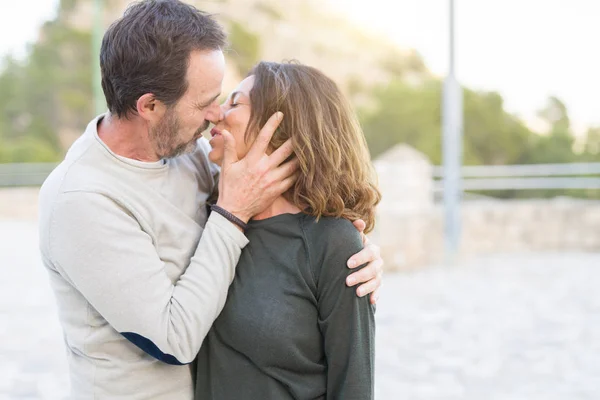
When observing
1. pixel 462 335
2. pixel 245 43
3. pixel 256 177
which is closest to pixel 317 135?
pixel 256 177

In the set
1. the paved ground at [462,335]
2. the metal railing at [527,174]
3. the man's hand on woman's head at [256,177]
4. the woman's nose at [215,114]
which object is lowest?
the paved ground at [462,335]

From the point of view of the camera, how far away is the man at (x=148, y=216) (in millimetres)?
1944

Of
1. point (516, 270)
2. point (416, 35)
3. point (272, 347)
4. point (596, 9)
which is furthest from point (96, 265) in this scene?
point (416, 35)

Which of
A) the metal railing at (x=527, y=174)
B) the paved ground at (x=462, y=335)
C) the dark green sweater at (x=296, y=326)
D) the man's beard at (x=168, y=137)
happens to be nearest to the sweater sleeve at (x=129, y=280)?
the dark green sweater at (x=296, y=326)

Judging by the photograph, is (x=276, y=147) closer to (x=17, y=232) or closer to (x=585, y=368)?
(x=585, y=368)

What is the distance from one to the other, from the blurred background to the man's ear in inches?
20.4

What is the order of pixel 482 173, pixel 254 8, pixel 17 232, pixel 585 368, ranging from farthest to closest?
pixel 254 8
pixel 17 232
pixel 482 173
pixel 585 368

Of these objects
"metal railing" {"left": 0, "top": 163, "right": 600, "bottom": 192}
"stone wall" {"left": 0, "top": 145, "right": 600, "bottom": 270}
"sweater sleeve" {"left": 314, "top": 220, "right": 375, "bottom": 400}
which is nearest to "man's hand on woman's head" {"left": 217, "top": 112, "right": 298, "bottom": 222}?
"sweater sleeve" {"left": 314, "top": 220, "right": 375, "bottom": 400}

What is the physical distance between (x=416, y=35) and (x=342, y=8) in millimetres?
7321

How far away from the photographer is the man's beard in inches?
85.4

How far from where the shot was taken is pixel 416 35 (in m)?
30.0

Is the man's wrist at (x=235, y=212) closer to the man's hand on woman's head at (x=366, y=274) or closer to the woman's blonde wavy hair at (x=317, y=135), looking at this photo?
the woman's blonde wavy hair at (x=317, y=135)

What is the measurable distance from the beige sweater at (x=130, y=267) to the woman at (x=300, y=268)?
95mm

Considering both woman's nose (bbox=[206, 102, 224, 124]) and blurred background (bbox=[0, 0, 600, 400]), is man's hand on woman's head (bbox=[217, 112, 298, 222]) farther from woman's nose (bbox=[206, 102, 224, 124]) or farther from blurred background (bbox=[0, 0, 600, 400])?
blurred background (bbox=[0, 0, 600, 400])
